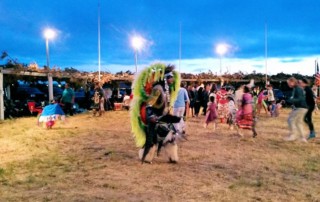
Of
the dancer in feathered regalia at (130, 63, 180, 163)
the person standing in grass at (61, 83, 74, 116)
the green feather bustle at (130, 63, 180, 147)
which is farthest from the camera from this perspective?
the person standing in grass at (61, 83, 74, 116)

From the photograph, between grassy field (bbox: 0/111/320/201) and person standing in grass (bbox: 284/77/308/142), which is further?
person standing in grass (bbox: 284/77/308/142)

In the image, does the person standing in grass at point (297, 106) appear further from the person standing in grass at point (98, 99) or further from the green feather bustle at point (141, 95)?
the person standing in grass at point (98, 99)

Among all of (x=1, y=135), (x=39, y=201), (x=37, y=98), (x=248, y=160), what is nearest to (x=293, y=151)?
(x=248, y=160)

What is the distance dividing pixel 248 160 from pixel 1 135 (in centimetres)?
829

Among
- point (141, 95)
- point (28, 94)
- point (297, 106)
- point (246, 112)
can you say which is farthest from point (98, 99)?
point (141, 95)

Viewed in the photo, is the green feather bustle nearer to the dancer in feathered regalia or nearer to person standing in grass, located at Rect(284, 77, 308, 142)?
the dancer in feathered regalia

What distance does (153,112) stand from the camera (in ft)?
28.3

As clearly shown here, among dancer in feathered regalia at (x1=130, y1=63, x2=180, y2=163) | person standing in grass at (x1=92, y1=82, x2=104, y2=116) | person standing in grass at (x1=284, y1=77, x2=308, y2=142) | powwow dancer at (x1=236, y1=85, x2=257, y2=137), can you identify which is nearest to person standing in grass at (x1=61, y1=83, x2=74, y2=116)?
person standing in grass at (x1=92, y1=82, x2=104, y2=116)

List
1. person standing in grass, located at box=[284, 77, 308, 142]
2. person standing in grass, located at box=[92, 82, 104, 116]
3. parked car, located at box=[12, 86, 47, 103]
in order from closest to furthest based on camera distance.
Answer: person standing in grass, located at box=[284, 77, 308, 142] → person standing in grass, located at box=[92, 82, 104, 116] → parked car, located at box=[12, 86, 47, 103]

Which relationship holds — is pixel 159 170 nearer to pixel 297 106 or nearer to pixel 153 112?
pixel 153 112

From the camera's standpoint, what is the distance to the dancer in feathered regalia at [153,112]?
28.0 feet

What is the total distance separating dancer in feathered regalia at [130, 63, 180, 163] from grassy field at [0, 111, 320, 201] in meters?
0.40

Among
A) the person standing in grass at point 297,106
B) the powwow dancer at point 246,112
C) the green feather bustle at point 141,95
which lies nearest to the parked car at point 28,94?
the powwow dancer at point 246,112

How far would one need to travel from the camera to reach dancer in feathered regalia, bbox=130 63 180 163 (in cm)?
853
